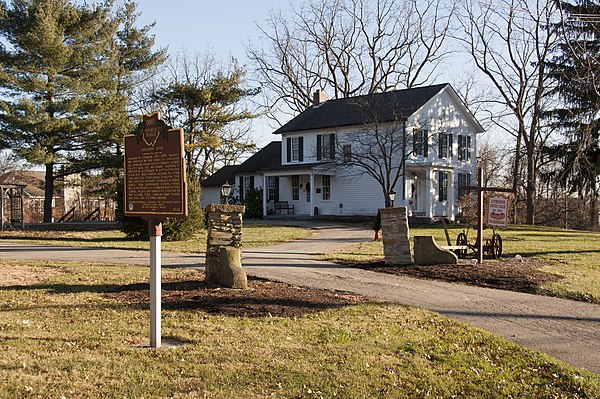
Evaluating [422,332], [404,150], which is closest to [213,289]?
[422,332]

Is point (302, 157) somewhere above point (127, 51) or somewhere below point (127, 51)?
below

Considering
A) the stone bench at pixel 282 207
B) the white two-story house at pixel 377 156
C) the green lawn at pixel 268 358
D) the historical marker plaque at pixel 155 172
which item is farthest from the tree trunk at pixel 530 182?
the historical marker plaque at pixel 155 172

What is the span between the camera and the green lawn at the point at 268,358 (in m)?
5.27

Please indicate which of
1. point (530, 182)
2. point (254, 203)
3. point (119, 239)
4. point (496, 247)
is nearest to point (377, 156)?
point (254, 203)

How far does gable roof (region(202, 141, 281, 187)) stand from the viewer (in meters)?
42.2

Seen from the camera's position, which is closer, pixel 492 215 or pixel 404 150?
pixel 492 215

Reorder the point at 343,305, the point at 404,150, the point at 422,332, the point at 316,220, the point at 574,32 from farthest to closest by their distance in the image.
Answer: the point at 316,220 < the point at 404,150 < the point at 574,32 < the point at 343,305 < the point at 422,332

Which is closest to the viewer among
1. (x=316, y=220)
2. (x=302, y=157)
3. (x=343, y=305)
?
(x=343, y=305)

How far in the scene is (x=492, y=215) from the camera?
51.5ft

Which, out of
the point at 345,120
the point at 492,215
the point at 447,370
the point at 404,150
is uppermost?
the point at 345,120

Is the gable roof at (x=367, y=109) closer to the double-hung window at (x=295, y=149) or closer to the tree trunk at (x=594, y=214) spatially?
the double-hung window at (x=295, y=149)

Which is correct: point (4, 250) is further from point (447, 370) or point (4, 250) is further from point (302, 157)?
point (302, 157)

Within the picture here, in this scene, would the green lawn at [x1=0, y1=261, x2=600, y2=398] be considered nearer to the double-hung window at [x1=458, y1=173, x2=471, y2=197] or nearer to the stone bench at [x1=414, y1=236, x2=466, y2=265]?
the stone bench at [x1=414, y1=236, x2=466, y2=265]

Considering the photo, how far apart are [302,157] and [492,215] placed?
23612 millimetres
